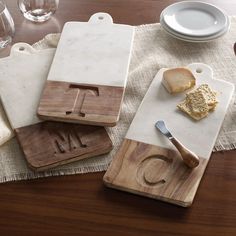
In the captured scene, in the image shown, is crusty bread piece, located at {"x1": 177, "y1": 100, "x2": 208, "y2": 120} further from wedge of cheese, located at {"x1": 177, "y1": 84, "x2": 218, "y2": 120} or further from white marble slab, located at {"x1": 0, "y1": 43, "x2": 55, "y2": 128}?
white marble slab, located at {"x1": 0, "y1": 43, "x2": 55, "y2": 128}

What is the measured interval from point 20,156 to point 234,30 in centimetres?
61

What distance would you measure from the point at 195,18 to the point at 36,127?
505 mm

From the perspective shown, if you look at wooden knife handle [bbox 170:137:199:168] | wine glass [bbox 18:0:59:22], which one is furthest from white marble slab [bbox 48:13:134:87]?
wooden knife handle [bbox 170:137:199:168]

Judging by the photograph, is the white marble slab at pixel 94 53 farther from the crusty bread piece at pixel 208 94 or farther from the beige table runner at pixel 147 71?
the crusty bread piece at pixel 208 94

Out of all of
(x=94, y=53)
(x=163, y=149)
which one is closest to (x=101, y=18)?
(x=94, y=53)

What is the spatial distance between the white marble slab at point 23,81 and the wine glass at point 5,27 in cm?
5

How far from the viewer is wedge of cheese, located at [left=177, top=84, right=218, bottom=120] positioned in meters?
0.94

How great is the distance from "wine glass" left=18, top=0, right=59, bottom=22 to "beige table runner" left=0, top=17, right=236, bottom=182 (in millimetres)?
101

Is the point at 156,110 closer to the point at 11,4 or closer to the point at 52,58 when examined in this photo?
the point at 52,58

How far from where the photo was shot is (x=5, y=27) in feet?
3.67

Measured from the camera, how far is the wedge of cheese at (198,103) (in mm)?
944

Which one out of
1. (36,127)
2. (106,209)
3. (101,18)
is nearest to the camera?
(106,209)

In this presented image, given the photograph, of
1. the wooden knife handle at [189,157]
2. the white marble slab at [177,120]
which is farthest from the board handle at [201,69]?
the wooden knife handle at [189,157]

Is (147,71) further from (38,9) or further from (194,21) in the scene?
(38,9)
